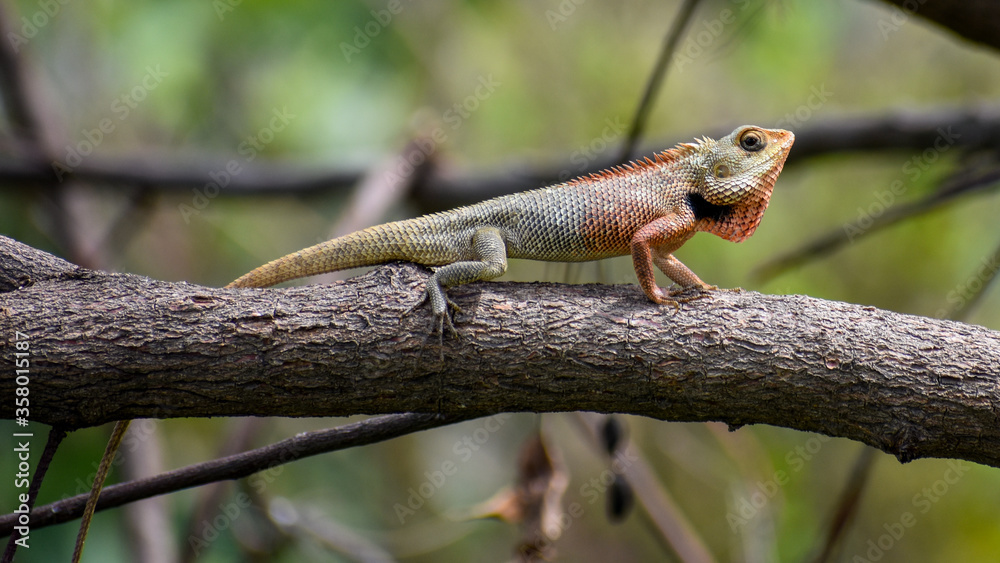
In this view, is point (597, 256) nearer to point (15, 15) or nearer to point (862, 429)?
point (862, 429)

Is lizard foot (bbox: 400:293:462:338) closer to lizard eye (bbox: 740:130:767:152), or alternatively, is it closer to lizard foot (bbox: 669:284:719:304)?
lizard foot (bbox: 669:284:719:304)
